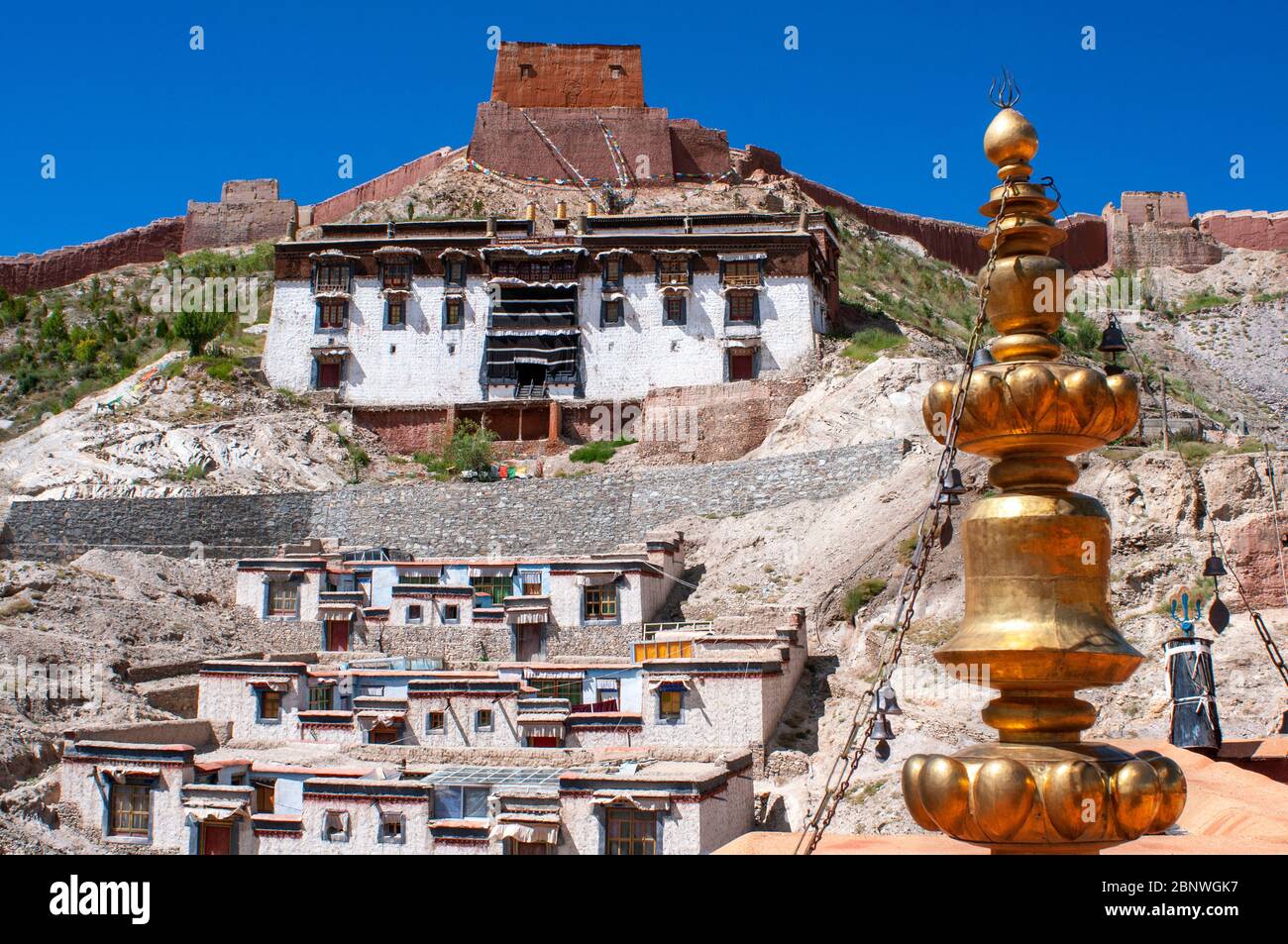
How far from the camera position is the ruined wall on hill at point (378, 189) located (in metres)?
57.7

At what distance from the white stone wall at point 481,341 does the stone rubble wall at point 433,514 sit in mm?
7895

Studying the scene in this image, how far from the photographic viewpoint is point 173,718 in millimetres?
23125

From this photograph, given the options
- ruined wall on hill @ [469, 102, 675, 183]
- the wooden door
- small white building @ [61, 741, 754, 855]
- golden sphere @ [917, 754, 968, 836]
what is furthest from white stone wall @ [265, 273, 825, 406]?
golden sphere @ [917, 754, 968, 836]

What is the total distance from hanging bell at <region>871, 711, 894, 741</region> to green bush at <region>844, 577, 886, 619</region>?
19.2 m

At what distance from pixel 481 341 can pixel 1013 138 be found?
121ft

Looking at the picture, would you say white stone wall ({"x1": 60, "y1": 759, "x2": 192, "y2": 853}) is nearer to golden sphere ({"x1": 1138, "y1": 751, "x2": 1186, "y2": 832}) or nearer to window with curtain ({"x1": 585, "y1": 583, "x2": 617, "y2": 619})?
window with curtain ({"x1": 585, "y1": 583, "x2": 617, "y2": 619})

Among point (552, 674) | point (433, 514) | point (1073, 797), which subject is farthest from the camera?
point (433, 514)

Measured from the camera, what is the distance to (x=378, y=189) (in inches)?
2351

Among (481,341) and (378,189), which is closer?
(481,341)

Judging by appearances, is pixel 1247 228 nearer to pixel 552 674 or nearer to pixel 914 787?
pixel 552 674

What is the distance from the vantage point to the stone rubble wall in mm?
29922

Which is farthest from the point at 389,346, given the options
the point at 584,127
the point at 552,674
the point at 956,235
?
the point at 956,235

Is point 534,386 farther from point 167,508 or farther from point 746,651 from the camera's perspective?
point 746,651

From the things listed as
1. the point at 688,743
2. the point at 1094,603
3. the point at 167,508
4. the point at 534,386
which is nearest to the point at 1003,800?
the point at 1094,603
